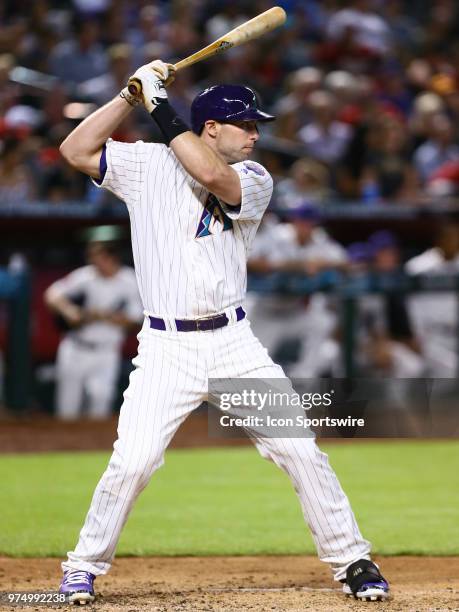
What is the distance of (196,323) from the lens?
402 centimetres

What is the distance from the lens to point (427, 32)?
1465 cm

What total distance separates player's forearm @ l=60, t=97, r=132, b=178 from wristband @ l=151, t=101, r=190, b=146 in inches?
6.8

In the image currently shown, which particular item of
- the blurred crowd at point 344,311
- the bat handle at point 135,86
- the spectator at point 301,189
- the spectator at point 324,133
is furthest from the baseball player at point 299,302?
the bat handle at point 135,86

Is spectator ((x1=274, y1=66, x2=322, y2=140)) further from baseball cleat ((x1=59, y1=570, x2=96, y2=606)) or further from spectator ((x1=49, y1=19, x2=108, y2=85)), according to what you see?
baseball cleat ((x1=59, y1=570, x2=96, y2=606))

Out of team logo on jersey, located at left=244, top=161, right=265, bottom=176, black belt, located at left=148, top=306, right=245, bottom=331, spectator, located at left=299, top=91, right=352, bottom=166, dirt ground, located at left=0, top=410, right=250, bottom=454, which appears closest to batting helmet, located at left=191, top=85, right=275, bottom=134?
team logo on jersey, located at left=244, top=161, right=265, bottom=176

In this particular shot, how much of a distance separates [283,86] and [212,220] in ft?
29.8

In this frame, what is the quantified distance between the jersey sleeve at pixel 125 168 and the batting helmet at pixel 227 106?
24 cm

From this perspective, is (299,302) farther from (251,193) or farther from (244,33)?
(251,193)

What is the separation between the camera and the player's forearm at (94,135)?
404 cm

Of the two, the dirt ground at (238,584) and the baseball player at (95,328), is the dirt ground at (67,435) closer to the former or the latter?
the baseball player at (95,328)

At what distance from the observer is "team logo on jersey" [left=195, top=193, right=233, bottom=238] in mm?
4047

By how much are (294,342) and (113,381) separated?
1606 mm

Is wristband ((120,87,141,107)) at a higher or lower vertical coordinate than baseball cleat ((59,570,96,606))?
higher

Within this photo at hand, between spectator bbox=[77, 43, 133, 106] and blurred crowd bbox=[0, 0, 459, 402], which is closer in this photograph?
blurred crowd bbox=[0, 0, 459, 402]
